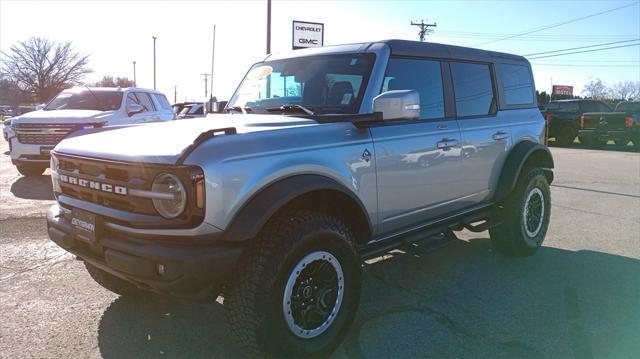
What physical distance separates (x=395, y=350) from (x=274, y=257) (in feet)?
3.62

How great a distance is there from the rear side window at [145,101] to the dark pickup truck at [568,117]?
55.1 feet

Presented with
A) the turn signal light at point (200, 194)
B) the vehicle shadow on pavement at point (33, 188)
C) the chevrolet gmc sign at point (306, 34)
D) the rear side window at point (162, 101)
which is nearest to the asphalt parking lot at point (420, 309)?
the turn signal light at point (200, 194)

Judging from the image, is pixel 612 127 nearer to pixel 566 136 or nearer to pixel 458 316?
pixel 566 136

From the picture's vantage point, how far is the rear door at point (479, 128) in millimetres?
4500

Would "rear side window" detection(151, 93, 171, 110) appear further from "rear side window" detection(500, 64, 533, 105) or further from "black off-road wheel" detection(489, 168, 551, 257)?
"black off-road wheel" detection(489, 168, 551, 257)

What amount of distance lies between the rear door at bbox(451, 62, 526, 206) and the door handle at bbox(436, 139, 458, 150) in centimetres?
17

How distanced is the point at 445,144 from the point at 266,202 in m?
1.98

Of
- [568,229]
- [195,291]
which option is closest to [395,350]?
[195,291]

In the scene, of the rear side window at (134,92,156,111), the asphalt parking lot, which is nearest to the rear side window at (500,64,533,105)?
the asphalt parking lot

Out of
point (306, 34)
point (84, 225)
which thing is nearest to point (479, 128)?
point (84, 225)

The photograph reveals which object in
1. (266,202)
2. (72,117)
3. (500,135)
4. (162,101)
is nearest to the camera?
(266,202)

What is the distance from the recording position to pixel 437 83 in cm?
431

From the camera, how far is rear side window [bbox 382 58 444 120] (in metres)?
3.93

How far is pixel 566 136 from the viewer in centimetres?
2169
